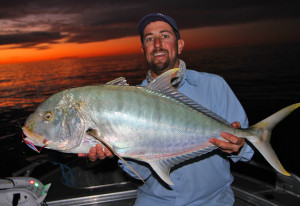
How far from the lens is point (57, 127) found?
1678 millimetres

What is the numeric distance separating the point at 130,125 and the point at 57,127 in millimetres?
567

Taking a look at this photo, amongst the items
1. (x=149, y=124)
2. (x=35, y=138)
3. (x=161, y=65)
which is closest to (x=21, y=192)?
(x=35, y=138)

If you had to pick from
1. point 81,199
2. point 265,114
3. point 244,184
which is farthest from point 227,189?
point 265,114

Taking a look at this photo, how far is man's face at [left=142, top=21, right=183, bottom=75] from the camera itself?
9.32ft

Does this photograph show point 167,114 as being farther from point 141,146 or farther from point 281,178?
point 281,178

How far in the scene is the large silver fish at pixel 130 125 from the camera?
168 cm

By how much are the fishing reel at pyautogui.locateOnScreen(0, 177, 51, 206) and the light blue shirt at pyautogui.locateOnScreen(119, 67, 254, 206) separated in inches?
42.2

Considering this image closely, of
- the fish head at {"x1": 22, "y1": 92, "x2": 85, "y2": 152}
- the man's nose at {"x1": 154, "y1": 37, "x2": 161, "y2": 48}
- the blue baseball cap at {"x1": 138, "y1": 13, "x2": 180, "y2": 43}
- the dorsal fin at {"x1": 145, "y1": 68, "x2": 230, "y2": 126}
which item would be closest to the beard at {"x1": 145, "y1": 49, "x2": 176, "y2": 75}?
the man's nose at {"x1": 154, "y1": 37, "x2": 161, "y2": 48}

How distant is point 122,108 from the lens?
5.66 feet

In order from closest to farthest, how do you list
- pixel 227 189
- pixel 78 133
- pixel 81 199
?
pixel 78 133, pixel 227 189, pixel 81 199

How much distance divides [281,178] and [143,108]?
243 centimetres

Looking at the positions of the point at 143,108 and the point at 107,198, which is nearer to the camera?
the point at 143,108

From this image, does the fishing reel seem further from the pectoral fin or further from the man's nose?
the man's nose

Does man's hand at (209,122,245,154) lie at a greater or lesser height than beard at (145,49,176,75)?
lesser
